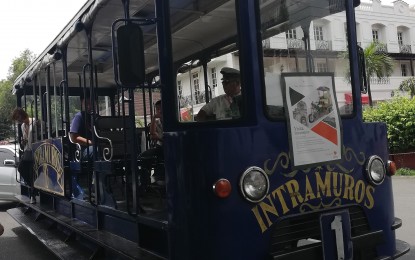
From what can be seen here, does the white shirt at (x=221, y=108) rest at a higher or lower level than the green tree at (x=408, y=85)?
lower

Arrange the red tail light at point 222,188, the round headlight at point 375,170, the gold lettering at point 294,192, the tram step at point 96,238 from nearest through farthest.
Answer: the red tail light at point 222,188 < the gold lettering at point 294,192 < the round headlight at point 375,170 < the tram step at point 96,238

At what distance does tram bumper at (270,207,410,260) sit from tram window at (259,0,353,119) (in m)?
0.73

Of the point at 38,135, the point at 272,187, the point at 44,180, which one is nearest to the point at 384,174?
the point at 272,187

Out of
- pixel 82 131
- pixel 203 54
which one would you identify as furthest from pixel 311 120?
pixel 82 131

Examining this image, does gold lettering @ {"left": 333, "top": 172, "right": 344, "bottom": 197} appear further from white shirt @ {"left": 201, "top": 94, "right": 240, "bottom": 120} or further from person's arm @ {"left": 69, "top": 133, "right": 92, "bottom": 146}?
person's arm @ {"left": 69, "top": 133, "right": 92, "bottom": 146}

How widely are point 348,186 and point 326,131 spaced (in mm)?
438

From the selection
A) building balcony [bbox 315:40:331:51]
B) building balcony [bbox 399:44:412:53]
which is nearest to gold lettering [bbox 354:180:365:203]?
building balcony [bbox 315:40:331:51]

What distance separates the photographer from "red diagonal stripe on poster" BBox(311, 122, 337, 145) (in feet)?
9.83

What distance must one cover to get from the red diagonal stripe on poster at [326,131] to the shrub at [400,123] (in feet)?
31.9

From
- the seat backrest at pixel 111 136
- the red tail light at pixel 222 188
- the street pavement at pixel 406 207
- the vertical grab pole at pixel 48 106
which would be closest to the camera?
the red tail light at pixel 222 188

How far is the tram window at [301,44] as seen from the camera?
2.93 m

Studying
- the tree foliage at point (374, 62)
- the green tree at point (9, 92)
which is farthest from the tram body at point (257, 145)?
the green tree at point (9, 92)

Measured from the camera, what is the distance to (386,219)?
3.29 meters

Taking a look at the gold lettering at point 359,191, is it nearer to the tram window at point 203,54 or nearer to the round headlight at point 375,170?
the round headlight at point 375,170
